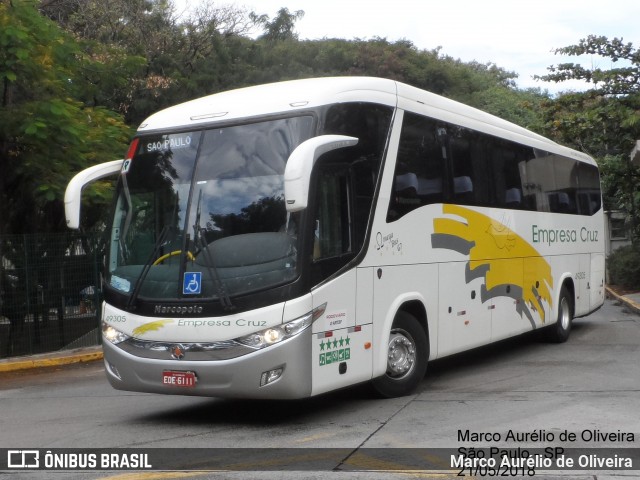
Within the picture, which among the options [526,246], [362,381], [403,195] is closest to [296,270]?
[362,381]

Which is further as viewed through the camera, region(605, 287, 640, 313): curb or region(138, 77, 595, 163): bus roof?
region(605, 287, 640, 313): curb

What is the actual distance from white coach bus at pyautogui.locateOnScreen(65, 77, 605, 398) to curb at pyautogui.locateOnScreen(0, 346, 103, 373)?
6.57 meters

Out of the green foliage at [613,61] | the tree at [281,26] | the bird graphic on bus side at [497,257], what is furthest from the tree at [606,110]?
the tree at [281,26]

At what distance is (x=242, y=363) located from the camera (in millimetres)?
8367

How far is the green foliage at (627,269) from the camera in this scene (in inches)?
1193

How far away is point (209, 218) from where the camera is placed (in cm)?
877

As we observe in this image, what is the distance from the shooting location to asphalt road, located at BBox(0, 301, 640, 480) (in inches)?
303

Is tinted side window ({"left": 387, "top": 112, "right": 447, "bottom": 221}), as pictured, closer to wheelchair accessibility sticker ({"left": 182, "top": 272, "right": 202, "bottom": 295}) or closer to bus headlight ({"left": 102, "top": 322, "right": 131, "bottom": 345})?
wheelchair accessibility sticker ({"left": 182, "top": 272, "right": 202, "bottom": 295})

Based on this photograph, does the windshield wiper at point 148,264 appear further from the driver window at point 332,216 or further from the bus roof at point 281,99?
the driver window at point 332,216

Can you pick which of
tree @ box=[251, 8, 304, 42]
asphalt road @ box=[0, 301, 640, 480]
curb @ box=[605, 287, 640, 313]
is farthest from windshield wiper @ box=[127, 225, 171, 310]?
tree @ box=[251, 8, 304, 42]

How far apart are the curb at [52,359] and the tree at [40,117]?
2.71 metres

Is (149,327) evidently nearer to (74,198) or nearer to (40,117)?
(74,198)

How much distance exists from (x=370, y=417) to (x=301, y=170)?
2776mm

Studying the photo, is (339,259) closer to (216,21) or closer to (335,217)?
(335,217)
